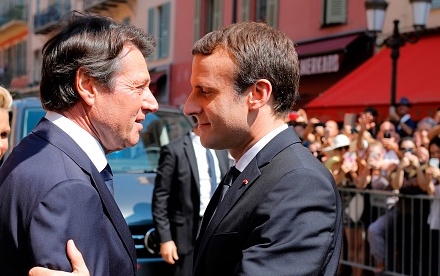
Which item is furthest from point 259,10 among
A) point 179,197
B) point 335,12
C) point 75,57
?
point 75,57

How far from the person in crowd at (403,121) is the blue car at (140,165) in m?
3.18

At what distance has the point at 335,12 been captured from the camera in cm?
1897

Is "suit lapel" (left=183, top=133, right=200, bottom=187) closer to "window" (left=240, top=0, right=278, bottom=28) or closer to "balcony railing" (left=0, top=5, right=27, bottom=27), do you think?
"window" (left=240, top=0, right=278, bottom=28)

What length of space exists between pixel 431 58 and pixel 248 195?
41.7 ft

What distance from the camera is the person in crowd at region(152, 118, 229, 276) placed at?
245 inches

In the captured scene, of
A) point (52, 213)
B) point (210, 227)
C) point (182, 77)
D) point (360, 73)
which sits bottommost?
point (182, 77)

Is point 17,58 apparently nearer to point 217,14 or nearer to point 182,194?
point 217,14

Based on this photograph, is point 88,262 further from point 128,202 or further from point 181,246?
point 128,202

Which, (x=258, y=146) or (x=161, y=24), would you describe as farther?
(x=161, y=24)

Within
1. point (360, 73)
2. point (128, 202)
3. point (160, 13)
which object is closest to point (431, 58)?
point (360, 73)

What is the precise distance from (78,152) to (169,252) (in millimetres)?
3911

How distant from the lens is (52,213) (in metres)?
2.14

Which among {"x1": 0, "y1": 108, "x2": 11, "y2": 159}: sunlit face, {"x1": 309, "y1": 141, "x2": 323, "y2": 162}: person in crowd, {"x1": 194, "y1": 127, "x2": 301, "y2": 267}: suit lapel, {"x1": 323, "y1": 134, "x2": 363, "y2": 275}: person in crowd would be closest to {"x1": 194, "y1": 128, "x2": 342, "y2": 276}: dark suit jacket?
{"x1": 194, "y1": 127, "x2": 301, "y2": 267}: suit lapel

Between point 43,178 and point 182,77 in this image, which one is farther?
point 182,77
